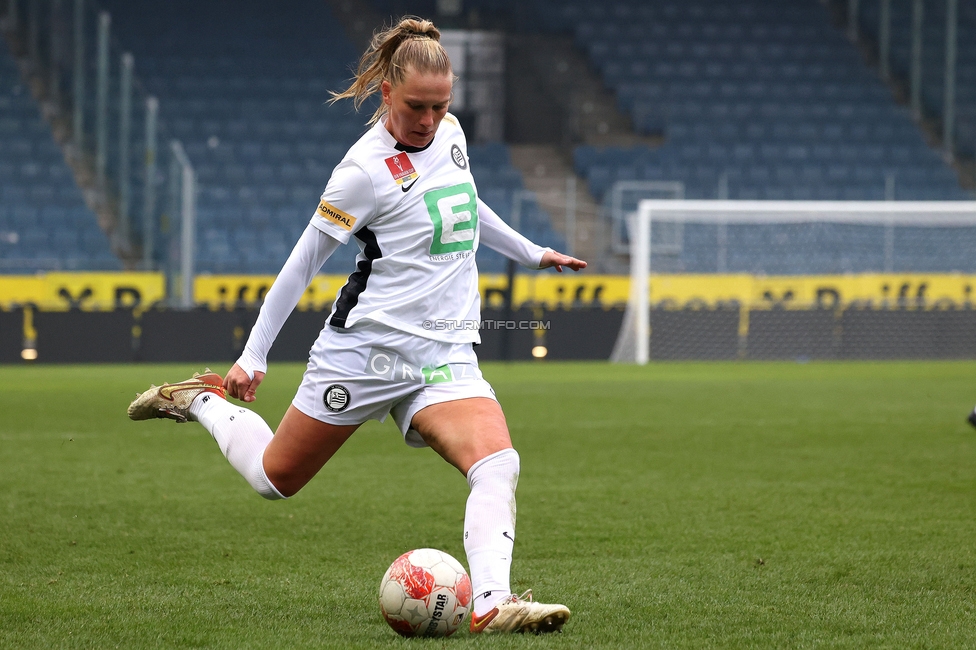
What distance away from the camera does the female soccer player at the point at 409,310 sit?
366 centimetres

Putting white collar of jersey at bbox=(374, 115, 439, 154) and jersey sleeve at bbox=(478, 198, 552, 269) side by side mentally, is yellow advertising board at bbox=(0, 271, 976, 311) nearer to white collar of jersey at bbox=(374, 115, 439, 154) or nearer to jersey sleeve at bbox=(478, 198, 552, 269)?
jersey sleeve at bbox=(478, 198, 552, 269)

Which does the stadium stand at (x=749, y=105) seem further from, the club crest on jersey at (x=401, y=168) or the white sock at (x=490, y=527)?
the white sock at (x=490, y=527)

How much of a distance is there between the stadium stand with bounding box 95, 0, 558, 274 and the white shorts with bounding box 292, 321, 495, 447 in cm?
1833

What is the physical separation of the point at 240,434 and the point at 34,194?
19138mm

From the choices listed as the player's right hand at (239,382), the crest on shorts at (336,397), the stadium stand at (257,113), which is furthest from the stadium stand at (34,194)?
the crest on shorts at (336,397)

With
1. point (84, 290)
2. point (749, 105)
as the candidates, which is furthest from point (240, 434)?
point (749, 105)

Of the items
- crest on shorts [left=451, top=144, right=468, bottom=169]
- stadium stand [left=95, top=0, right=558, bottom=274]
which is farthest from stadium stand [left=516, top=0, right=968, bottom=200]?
crest on shorts [left=451, top=144, right=468, bottom=169]

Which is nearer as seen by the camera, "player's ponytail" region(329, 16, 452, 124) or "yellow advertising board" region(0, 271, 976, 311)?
"player's ponytail" region(329, 16, 452, 124)

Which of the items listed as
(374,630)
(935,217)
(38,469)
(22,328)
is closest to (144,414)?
(374,630)

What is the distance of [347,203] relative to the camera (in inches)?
145

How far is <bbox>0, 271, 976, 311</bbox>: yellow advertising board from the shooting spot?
63.4 ft

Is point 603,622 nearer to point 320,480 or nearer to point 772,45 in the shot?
point 320,480

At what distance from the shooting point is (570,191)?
24250mm

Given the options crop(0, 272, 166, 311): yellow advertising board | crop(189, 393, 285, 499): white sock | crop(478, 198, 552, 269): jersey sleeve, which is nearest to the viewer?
crop(189, 393, 285, 499): white sock
